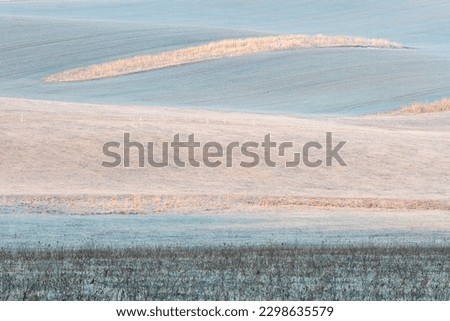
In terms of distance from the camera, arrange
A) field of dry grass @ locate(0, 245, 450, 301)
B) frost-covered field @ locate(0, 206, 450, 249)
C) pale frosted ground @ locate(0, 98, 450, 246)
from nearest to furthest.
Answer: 1. field of dry grass @ locate(0, 245, 450, 301)
2. frost-covered field @ locate(0, 206, 450, 249)
3. pale frosted ground @ locate(0, 98, 450, 246)

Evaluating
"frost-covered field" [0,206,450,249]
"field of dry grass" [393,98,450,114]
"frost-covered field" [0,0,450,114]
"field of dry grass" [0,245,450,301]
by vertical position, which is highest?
"frost-covered field" [0,0,450,114]

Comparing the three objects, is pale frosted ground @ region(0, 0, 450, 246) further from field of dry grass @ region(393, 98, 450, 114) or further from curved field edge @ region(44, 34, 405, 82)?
field of dry grass @ region(393, 98, 450, 114)

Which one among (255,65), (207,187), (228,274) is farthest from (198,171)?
(255,65)

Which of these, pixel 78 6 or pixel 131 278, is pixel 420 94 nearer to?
pixel 131 278

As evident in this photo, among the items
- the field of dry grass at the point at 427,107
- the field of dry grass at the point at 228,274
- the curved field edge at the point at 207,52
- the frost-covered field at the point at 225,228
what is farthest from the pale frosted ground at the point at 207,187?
the curved field edge at the point at 207,52

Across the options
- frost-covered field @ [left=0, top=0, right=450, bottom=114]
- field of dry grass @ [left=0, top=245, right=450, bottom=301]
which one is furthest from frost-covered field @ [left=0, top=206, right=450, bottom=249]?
frost-covered field @ [left=0, top=0, right=450, bottom=114]

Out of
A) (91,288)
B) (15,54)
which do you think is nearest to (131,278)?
(91,288)
